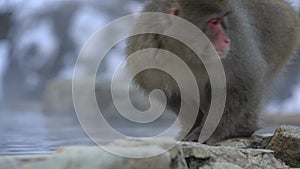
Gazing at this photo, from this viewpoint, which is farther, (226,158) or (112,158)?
(226,158)

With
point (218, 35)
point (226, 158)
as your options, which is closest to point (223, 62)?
point (218, 35)

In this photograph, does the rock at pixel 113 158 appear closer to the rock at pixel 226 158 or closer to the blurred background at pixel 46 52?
the rock at pixel 226 158

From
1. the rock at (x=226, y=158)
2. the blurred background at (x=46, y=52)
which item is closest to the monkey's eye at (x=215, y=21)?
the rock at (x=226, y=158)

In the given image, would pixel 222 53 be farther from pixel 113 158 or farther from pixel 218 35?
pixel 113 158

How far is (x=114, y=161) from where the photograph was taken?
6.86 ft

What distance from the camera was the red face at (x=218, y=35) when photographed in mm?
3338

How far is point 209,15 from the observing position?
341cm

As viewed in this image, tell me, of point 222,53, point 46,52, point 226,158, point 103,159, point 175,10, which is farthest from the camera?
point 46,52

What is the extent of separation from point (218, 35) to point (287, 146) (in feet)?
2.12

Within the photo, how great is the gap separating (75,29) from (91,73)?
1.48 m

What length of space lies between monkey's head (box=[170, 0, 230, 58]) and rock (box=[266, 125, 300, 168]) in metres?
0.50

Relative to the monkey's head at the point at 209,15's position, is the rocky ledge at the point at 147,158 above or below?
below

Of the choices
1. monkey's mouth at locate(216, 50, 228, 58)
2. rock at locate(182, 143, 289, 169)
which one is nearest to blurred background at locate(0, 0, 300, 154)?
monkey's mouth at locate(216, 50, 228, 58)

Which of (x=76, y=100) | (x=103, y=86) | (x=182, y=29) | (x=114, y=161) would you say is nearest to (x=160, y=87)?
(x=182, y=29)
